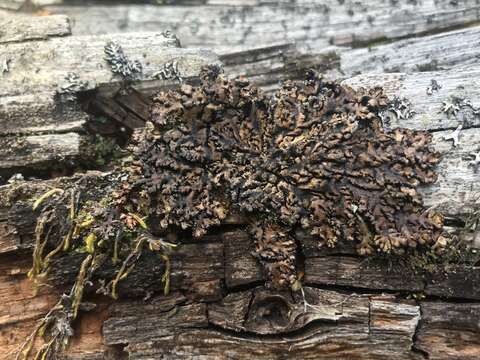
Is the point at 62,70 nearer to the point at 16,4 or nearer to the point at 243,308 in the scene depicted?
the point at 16,4

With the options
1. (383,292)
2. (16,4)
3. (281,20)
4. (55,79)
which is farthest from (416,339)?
(16,4)

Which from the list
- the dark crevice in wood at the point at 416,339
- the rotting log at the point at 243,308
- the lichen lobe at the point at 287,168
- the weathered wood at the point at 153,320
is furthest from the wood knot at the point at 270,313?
the dark crevice in wood at the point at 416,339

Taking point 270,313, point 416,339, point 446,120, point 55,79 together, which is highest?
point 55,79

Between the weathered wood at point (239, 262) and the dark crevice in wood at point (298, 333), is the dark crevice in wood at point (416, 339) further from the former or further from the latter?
the weathered wood at point (239, 262)

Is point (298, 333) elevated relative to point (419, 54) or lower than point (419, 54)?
lower

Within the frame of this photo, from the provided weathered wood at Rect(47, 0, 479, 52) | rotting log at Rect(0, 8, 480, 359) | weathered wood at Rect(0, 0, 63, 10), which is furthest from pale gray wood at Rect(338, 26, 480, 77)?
weathered wood at Rect(0, 0, 63, 10)

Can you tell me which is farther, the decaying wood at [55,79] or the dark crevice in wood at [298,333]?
the decaying wood at [55,79]
